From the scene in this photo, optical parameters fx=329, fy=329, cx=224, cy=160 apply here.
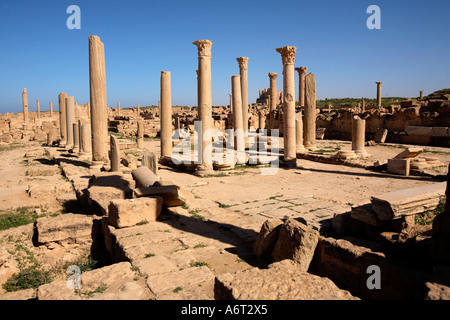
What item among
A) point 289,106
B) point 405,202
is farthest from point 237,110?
point 405,202

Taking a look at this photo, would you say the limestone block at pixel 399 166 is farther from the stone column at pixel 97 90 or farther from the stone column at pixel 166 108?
the stone column at pixel 97 90

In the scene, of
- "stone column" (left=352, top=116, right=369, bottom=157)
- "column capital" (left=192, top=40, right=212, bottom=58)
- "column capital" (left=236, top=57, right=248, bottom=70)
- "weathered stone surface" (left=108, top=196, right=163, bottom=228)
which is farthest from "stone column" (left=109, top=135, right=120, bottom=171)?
"column capital" (left=236, top=57, right=248, bottom=70)

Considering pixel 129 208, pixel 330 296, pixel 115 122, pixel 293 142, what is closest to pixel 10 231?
pixel 129 208

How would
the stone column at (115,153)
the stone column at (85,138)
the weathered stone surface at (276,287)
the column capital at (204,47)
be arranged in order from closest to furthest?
the weathered stone surface at (276,287) < the stone column at (115,153) < the column capital at (204,47) < the stone column at (85,138)

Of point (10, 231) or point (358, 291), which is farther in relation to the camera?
point (10, 231)

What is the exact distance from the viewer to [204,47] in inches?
499

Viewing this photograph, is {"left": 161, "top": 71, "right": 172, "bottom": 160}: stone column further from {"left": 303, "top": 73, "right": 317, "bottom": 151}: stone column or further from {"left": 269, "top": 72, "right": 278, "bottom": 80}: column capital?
{"left": 269, "top": 72, "right": 278, "bottom": 80}: column capital

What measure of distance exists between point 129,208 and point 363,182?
792 cm

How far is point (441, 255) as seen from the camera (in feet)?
12.9

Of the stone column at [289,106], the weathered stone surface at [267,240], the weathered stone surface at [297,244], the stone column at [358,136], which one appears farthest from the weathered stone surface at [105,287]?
the stone column at [358,136]

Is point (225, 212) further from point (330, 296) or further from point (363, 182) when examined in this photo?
point (363, 182)

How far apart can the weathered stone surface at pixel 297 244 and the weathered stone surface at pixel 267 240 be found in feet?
0.74

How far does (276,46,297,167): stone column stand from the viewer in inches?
564

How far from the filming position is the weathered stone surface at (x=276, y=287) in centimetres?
313
